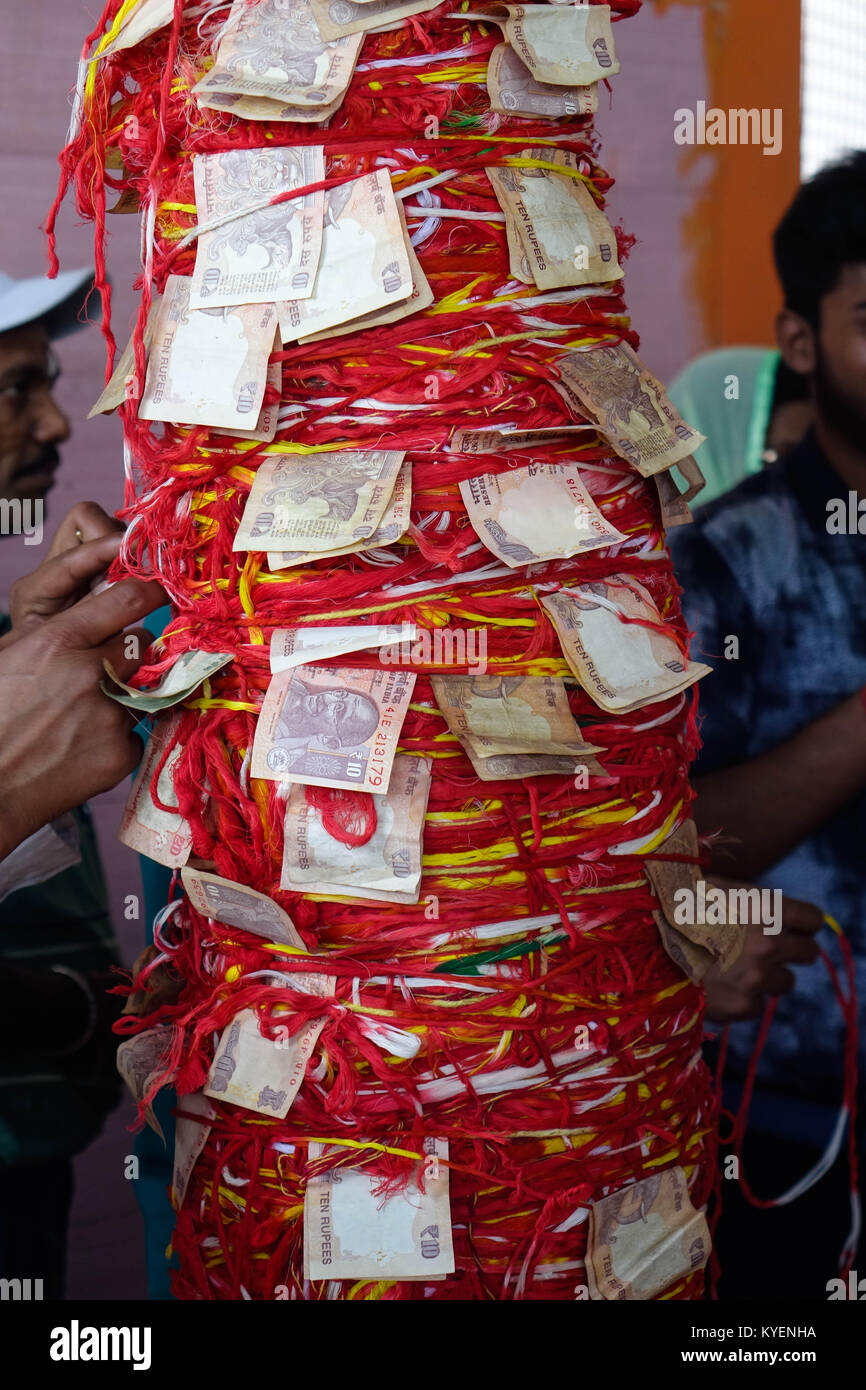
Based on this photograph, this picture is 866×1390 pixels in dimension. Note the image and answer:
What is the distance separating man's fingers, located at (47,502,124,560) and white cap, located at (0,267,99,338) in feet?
3.17

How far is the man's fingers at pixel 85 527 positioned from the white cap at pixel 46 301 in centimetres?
97

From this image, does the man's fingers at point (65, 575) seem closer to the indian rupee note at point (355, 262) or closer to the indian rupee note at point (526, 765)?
the indian rupee note at point (355, 262)

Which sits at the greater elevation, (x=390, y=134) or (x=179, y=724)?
(x=390, y=134)

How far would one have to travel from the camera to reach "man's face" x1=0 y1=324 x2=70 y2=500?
202 centimetres

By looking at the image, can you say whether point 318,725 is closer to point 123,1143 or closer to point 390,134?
point 390,134

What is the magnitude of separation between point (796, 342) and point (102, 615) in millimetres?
1758

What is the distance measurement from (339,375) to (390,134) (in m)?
0.18

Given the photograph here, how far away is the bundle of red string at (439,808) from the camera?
85 centimetres

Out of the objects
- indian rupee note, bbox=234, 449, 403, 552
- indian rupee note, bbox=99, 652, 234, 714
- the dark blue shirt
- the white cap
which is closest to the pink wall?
the white cap

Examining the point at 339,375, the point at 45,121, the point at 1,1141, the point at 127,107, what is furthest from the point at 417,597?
the point at 45,121

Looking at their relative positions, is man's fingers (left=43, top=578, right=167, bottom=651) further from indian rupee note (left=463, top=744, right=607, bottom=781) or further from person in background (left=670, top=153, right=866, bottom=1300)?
person in background (left=670, top=153, right=866, bottom=1300)

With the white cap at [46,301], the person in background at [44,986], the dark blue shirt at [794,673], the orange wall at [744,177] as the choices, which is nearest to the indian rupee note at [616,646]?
the person in background at [44,986]

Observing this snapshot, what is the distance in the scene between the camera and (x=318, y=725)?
2.77ft

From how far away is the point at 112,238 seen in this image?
2.03 meters
